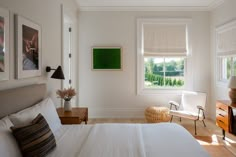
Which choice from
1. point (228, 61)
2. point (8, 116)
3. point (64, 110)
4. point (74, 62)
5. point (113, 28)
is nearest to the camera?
point (8, 116)

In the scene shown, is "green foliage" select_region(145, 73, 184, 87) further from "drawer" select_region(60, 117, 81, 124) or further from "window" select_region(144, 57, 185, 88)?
"drawer" select_region(60, 117, 81, 124)

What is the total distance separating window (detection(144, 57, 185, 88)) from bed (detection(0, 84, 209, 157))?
3.01 meters

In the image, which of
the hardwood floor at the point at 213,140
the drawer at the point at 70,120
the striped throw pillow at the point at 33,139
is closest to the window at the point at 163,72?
the hardwood floor at the point at 213,140

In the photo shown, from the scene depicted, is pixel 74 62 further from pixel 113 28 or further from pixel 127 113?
pixel 127 113

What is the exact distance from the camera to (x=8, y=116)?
1.80 meters

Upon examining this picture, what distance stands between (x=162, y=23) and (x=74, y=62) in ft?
7.66

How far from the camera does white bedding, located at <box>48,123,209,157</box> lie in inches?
69.8

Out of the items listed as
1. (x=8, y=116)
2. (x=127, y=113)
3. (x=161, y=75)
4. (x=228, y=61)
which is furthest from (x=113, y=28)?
(x=8, y=116)

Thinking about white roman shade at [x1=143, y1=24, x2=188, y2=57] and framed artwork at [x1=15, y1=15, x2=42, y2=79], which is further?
white roman shade at [x1=143, y1=24, x2=188, y2=57]

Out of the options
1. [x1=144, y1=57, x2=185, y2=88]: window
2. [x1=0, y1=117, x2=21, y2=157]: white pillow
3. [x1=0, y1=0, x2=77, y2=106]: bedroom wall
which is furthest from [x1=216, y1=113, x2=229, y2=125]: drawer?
[x1=0, y1=117, x2=21, y2=157]: white pillow

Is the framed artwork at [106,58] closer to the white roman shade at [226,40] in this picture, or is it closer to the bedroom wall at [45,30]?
the bedroom wall at [45,30]

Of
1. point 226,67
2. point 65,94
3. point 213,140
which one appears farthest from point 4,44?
point 226,67

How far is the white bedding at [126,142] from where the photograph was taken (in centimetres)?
177

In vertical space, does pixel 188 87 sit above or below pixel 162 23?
below
